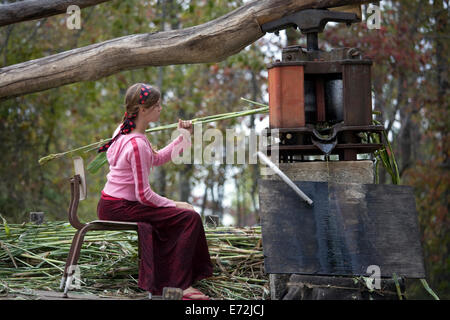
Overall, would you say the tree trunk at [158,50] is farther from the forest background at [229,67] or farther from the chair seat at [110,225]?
the forest background at [229,67]

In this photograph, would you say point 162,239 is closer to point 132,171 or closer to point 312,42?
point 132,171

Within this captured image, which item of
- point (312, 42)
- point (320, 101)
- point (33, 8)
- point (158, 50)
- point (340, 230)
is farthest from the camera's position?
point (33, 8)

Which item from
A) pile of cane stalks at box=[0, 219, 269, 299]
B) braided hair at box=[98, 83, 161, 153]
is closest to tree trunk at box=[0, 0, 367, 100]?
braided hair at box=[98, 83, 161, 153]

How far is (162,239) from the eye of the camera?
12.0 feet

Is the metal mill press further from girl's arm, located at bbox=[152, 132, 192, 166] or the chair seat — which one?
the chair seat

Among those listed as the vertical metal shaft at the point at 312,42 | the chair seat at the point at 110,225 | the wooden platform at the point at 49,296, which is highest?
the vertical metal shaft at the point at 312,42

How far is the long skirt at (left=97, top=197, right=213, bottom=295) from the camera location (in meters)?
3.59

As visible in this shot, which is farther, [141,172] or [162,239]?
[162,239]

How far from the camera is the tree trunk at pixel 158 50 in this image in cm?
413

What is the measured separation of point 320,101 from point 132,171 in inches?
52.3

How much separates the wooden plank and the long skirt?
511 millimetres

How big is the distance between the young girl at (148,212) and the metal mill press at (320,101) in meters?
0.78

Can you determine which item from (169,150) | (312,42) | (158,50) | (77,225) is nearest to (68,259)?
(77,225)

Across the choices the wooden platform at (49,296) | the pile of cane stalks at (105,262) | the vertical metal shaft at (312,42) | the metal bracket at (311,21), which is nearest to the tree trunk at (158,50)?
the metal bracket at (311,21)
